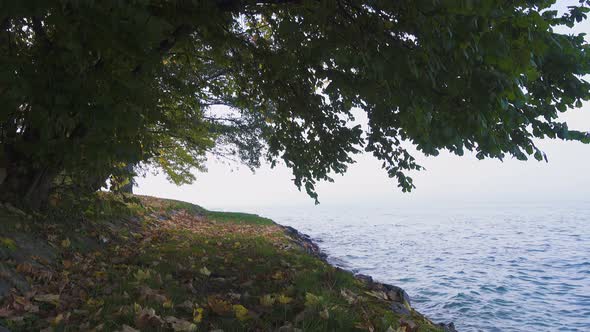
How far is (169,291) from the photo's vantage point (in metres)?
4.27

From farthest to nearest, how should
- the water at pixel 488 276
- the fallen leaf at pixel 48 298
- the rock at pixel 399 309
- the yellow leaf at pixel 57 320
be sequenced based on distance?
1. the water at pixel 488 276
2. the rock at pixel 399 309
3. the fallen leaf at pixel 48 298
4. the yellow leaf at pixel 57 320

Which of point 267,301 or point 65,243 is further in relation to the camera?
point 65,243

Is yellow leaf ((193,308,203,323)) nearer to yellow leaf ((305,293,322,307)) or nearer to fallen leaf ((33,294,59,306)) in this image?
yellow leaf ((305,293,322,307))

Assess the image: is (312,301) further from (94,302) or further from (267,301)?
(94,302)

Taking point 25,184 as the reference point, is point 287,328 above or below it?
below

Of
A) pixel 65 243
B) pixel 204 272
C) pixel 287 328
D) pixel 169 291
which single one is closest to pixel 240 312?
pixel 287 328

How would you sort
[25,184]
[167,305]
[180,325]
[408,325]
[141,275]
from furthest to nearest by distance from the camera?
[25,184], [141,275], [408,325], [167,305], [180,325]

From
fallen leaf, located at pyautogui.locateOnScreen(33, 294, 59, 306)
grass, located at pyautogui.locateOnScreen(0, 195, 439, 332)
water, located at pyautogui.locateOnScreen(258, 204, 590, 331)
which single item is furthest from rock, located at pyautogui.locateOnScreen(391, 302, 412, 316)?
fallen leaf, located at pyautogui.locateOnScreen(33, 294, 59, 306)

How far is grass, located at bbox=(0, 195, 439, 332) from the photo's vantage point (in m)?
3.36

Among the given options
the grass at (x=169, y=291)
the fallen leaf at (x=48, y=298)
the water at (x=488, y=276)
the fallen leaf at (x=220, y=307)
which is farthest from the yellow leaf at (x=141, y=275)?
the water at (x=488, y=276)

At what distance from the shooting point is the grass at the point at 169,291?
3359 millimetres

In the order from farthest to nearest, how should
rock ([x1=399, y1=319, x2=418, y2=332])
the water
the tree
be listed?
the water < rock ([x1=399, y1=319, x2=418, y2=332]) < the tree

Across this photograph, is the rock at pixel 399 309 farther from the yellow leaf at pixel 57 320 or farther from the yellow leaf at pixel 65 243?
the yellow leaf at pixel 65 243

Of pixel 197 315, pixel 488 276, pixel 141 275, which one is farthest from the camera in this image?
pixel 488 276
